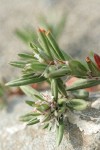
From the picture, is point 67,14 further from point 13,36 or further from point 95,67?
point 95,67

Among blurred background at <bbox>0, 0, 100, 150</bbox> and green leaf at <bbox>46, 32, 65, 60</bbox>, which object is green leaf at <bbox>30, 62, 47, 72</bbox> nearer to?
green leaf at <bbox>46, 32, 65, 60</bbox>

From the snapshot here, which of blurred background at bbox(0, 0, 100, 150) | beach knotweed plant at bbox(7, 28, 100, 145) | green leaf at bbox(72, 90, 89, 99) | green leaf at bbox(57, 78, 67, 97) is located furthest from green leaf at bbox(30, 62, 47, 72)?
blurred background at bbox(0, 0, 100, 150)

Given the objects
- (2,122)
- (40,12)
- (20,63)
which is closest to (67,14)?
(40,12)

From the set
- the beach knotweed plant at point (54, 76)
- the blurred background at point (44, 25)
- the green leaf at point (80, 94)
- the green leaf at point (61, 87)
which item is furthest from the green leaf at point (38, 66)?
the blurred background at point (44, 25)

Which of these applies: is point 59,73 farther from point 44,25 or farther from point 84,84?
point 44,25

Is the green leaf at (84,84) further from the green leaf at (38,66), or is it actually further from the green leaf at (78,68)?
the green leaf at (38,66)
